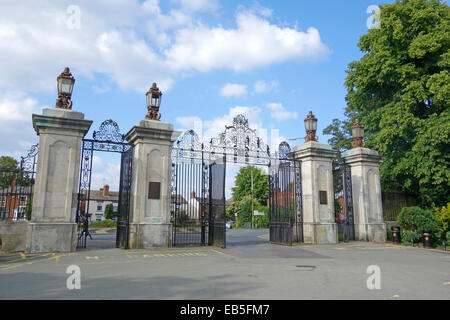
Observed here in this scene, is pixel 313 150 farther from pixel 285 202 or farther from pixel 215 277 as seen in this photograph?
pixel 215 277

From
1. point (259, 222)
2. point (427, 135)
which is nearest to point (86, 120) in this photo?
point (427, 135)

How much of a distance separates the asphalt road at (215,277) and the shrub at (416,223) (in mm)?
5304

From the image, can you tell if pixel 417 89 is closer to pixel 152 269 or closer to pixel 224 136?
pixel 224 136

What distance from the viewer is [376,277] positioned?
25.2 ft

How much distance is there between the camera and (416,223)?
16.6 metres

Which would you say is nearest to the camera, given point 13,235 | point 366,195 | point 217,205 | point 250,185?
point 13,235

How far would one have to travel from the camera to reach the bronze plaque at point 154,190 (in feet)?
44.3

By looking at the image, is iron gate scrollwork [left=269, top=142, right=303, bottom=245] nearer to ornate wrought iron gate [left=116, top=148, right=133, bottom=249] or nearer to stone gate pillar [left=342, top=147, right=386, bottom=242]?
stone gate pillar [left=342, top=147, right=386, bottom=242]

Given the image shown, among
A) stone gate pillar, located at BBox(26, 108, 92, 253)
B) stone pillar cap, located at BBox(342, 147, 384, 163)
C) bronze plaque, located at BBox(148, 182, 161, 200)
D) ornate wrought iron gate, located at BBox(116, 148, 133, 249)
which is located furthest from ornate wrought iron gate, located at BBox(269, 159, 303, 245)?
stone gate pillar, located at BBox(26, 108, 92, 253)

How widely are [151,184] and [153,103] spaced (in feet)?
11.5

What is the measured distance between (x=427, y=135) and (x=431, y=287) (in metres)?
12.8

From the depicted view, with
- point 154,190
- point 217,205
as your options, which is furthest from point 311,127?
point 154,190

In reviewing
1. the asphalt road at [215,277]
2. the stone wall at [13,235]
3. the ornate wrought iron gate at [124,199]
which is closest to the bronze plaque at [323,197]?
the asphalt road at [215,277]

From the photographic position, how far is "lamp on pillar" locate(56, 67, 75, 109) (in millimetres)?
12828
